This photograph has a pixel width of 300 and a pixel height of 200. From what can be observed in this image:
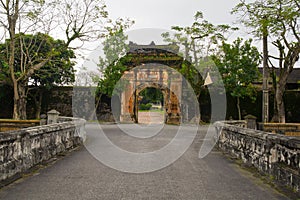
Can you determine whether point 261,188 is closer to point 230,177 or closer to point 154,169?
point 230,177

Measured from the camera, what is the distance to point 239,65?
2320 cm

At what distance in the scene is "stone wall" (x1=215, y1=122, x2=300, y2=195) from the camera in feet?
16.0

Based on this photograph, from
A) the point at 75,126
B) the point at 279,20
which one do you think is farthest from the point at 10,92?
the point at 279,20

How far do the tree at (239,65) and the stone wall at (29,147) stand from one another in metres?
16.4

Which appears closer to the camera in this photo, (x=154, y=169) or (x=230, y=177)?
(x=230, y=177)

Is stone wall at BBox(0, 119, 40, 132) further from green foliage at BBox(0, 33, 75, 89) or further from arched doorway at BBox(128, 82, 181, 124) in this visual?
arched doorway at BBox(128, 82, 181, 124)

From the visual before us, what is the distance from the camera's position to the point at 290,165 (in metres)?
5.06

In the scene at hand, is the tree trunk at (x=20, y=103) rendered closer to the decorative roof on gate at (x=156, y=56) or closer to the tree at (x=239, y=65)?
the decorative roof on gate at (x=156, y=56)

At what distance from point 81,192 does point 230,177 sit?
9.04 feet

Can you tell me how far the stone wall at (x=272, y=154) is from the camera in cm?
488

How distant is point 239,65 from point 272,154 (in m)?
18.3

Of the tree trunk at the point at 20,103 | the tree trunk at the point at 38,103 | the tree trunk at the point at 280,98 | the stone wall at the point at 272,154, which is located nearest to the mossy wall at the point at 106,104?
the tree trunk at the point at 38,103

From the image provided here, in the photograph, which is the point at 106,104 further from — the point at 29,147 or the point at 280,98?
the point at 29,147

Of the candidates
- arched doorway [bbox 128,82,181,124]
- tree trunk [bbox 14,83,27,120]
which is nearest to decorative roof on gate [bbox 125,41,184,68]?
arched doorway [bbox 128,82,181,124]
